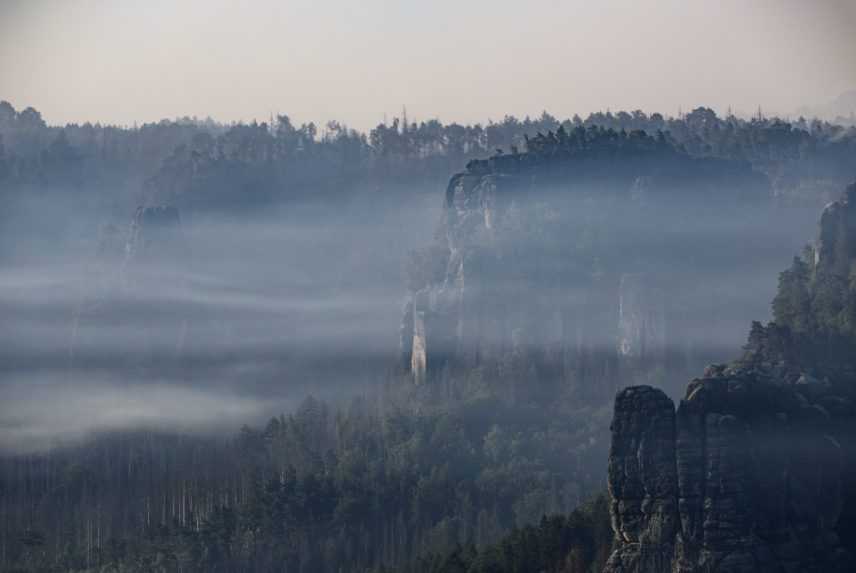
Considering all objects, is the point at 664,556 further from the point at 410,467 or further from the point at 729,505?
the point at 410,467

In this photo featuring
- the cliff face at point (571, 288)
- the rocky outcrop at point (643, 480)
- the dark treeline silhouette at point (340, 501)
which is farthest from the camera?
the cliff face at point (571, 288)

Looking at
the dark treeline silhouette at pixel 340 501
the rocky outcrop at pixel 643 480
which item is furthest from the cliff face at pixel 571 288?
the rocky outcrop at pixel 643 480

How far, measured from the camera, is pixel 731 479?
12838 centimetres

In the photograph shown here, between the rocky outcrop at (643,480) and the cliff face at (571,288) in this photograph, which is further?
the cliff face at (571,288)

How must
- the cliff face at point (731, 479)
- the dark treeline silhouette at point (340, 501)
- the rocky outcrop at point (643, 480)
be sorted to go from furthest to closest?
1. the dark treeline silhouette at point (340, 501)
2. the rocky outcrop at point (643, 480)
3. the cliff face at point (731, 479)

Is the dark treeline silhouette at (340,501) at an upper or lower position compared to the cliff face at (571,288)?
lower

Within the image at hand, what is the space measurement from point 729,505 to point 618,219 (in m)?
71.2

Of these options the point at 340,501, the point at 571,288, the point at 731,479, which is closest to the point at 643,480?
the point at 731,479

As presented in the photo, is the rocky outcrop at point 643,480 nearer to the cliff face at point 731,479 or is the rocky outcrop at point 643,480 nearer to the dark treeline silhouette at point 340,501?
the cliff face at point 731,479

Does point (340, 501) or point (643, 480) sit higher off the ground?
point (643, 480)

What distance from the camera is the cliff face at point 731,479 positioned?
12838cm

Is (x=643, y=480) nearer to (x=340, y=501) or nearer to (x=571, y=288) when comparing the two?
(x=340, y=501)

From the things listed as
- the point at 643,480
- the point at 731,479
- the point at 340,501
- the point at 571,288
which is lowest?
the point at 340,501

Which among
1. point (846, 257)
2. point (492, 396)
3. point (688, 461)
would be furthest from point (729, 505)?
point (492, 396)
